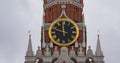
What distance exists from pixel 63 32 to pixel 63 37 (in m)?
0.53

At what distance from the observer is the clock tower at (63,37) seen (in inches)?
2894

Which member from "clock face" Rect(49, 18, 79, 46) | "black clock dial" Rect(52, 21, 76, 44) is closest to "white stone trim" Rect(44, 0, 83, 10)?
"clock face" Rect(49, 18, 79, 46)

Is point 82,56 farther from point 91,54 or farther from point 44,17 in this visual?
point 44,17

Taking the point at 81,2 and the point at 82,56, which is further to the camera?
the point at 81,2

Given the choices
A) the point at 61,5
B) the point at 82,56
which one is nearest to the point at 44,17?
the point at 61,5

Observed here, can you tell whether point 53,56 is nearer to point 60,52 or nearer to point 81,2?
point 60,52

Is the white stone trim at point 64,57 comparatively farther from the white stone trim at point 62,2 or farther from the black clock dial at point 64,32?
the white stone trim at point 62,2

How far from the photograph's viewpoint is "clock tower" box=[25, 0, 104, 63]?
241 feet

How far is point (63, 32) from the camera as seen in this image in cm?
7538

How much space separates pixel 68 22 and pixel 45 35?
2819 mm

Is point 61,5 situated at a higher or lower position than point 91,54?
higher

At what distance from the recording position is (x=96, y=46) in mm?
74812

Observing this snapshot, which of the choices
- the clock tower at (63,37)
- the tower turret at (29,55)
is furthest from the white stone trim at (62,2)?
the tower turret at (29,55)

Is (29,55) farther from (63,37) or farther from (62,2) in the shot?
(62,2)
